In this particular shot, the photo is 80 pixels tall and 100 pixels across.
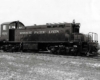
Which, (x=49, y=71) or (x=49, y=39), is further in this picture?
(x=49, y=39)

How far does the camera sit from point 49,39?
1714 cm

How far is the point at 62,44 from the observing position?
16156 millimetres

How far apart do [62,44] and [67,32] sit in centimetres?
133

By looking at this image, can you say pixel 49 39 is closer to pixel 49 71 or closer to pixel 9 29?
pixel 9 29

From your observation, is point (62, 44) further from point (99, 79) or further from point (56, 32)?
point (99, 79)

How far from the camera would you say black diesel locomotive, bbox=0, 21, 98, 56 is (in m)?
15.0

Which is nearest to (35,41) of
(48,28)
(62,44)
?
(48,28)

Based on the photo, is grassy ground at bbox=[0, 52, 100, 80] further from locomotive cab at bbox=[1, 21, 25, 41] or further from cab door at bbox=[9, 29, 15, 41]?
cab door at bbox=[9, 29, 15, 41]

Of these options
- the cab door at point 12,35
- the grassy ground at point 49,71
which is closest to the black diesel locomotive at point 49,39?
the cab door at point 12,35

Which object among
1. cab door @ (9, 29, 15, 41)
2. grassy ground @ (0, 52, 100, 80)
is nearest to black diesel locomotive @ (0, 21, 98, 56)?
cab door @ (9, 29, 15, 41)

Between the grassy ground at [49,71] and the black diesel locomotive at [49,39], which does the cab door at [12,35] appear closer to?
the black diesel locomotive at [49,39]

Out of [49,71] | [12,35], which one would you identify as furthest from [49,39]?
[49,71]

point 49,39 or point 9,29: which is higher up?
point 9,29

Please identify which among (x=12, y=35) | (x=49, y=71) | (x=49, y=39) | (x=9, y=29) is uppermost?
(x=9, y=29)
